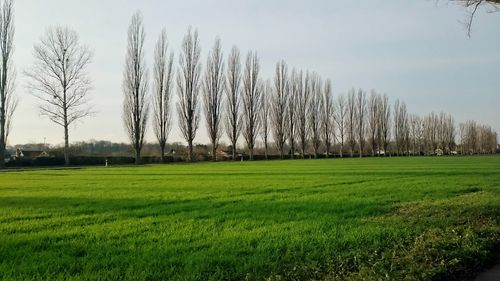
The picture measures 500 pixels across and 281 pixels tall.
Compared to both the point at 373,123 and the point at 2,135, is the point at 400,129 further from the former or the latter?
the point at 2,135

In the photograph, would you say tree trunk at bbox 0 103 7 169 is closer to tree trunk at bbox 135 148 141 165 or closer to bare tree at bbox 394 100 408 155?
tree trunk at bbox 135 148 141 165

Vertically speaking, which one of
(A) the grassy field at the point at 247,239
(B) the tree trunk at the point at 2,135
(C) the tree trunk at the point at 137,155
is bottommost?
(A) the grassy field at the point at 247,239

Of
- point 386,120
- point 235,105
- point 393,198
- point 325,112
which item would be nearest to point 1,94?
point 235,105

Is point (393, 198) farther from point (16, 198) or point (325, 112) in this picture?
point (325, 112)

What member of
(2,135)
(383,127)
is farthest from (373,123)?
(2,135)

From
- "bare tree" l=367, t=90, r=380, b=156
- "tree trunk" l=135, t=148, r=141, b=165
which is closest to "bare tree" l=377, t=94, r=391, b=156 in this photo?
"bare tree" l=367, t=90, r=380, b=156

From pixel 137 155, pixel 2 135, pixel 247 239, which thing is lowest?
pixel 247 239

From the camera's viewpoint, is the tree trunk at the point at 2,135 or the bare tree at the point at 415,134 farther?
the bare tree at the point at 415,134

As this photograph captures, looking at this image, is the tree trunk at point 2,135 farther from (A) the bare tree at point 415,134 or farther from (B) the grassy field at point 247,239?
(A) the bare tree at point 415,134

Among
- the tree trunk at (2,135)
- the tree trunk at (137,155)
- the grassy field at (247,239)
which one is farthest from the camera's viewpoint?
the tree trunk at (137,155)

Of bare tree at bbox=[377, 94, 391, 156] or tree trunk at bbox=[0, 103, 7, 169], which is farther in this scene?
bare tree at bbox=[377, 94, 391, 156]

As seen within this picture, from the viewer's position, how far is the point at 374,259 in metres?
5.73

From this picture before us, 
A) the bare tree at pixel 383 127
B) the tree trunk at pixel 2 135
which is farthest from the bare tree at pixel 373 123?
the tree trunk at pixel 2 135

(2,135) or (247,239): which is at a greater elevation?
(2,135)
